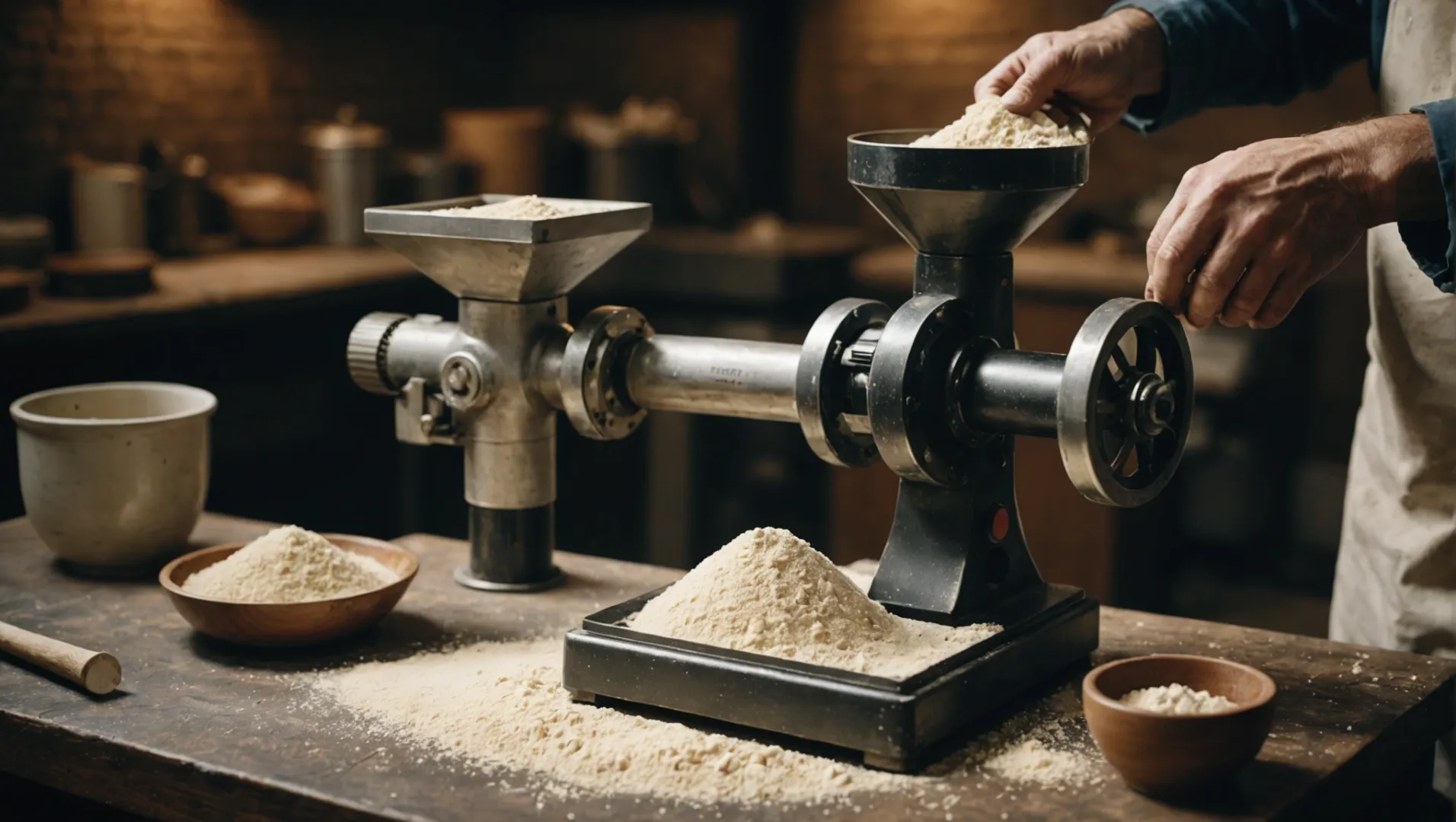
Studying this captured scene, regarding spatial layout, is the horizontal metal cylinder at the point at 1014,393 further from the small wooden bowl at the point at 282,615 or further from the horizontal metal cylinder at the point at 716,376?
the small wooden bowl at the point at 282,615

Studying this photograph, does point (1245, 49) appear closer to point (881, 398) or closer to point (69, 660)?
point (881, 398)

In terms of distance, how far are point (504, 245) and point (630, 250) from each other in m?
3.16

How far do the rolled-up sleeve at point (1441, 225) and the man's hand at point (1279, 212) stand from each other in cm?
2

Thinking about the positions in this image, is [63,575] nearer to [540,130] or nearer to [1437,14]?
[1437,14]

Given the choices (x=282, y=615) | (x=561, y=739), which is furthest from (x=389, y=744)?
(x=282, y=615)

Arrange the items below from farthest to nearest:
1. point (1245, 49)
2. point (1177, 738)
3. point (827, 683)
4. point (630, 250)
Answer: point (630, 250), point (1245, 49), point (827, 683), point (1177, 738)

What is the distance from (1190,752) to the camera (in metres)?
1.11

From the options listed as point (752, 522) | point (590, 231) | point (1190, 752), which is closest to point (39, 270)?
point (752, 522)

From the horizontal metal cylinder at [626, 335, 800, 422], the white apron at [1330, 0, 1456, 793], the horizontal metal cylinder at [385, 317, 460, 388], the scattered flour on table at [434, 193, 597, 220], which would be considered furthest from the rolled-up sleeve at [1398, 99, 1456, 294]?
the horizontal metal cylinder at [385, 317, 460, 388]

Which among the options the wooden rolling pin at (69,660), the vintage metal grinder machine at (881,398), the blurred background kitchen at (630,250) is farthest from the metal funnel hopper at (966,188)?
the blurred background kitchen at (630,250)

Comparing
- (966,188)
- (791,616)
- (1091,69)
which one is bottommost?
(791,616)

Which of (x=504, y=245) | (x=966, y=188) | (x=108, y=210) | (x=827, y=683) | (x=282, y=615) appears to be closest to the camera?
(x=827, y=683)

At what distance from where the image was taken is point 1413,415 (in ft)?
5.70

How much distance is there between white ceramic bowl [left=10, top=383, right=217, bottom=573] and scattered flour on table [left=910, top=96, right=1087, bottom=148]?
2.95 feet
